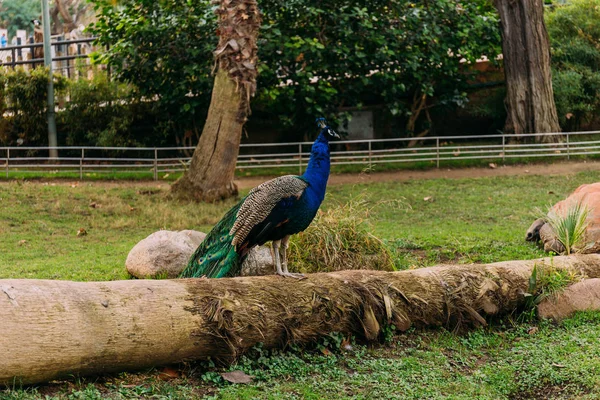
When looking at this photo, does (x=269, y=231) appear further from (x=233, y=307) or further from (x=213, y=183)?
(x=213, y=183)

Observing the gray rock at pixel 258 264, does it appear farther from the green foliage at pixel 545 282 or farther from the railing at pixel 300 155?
the railing at pixel 300 155

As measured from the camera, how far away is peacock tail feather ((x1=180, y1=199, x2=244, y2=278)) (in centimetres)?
743

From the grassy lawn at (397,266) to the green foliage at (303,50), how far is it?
2.86 metres

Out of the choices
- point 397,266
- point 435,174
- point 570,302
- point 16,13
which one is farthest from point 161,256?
point 16,13

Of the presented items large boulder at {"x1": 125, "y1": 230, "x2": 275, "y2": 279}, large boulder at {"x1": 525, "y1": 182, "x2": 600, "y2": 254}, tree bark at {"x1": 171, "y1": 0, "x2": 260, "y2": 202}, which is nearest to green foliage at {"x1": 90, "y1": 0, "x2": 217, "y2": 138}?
tree bark at {"x1": 171, "y1": 0, "x2": 260, "y2": 202}

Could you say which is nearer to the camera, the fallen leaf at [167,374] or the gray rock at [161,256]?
the fallen leaf at [167,374]

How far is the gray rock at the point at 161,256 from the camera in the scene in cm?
960

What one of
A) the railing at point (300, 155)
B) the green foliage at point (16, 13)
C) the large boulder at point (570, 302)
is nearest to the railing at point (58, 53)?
the railing at point (300, 155)

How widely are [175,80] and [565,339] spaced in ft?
44.2

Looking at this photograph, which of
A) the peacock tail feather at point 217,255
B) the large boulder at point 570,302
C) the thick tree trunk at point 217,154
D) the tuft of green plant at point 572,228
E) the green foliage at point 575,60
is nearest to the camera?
the peacock tail feather at point 217,255

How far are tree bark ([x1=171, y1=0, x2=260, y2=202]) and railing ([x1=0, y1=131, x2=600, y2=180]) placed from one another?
9.22 feet

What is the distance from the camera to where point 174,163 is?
19.1m

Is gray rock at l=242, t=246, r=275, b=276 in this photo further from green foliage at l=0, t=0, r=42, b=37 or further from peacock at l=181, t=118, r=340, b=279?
green foliage at l=0, t=0, r=42, b=37

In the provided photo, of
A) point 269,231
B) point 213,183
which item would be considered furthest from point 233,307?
point 213,183
